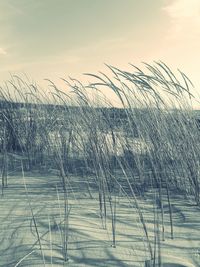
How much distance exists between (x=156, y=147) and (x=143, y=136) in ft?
0.62

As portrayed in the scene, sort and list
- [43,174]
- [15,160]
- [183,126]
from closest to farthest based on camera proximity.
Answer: [183,126]
[43,174]
[15,160]

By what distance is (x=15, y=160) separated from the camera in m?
3.30

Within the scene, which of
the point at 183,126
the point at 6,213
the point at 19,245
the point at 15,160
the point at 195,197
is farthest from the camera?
the point at 15,160

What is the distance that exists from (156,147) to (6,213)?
88 centimetres

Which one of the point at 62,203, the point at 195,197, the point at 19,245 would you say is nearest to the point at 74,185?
the point at 62,203

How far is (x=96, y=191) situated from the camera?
2.33 m

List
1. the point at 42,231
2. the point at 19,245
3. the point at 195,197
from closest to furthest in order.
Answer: the point at 19,245
the point at 42,231
the point at 195,197

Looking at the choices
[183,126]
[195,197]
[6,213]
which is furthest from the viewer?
[183,126]

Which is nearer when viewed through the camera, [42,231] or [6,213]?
[42,231]

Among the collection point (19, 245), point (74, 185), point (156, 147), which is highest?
point (156, 147)

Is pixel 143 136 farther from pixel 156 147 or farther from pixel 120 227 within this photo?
pixel 120 227

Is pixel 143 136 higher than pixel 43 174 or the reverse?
higher

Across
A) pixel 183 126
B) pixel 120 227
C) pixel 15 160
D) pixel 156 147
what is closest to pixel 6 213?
pixel 120 227

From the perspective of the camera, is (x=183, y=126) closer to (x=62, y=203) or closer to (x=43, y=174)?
(x=62, y=203)
